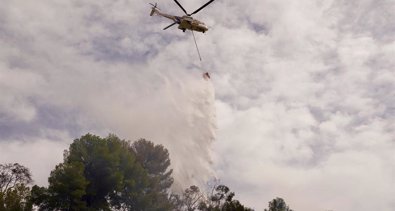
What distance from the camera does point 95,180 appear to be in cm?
5341

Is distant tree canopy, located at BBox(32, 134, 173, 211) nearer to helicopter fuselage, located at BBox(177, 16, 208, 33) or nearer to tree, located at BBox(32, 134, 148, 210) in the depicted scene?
tree, located at BBox(32, 134, 148, 210)

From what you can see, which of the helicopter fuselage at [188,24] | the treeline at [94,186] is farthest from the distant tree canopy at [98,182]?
the helicopter fuselage at [188,24]

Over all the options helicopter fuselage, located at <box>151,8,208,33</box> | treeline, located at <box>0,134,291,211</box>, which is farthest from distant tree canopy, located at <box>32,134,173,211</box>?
helicopter fuselage, located at <box>151,8,208,33</box>

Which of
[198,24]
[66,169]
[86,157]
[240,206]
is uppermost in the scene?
[198,24]

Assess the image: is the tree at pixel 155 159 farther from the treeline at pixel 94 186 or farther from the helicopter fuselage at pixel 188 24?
the helicopter fuselage at pixel 188 24

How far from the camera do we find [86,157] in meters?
54.1

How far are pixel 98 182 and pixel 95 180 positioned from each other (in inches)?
18.5

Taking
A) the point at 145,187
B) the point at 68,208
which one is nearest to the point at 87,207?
the point at 68,208

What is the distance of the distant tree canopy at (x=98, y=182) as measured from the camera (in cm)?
4750

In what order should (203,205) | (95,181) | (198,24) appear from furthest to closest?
(203,205) → (95,181) → (198,24)

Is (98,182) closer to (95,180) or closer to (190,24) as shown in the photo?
(95,180)

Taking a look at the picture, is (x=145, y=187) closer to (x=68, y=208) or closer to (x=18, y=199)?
(x=68, y=208)

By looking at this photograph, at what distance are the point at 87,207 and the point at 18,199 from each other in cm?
803

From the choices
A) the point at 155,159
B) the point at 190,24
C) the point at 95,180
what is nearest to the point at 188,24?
the point at 190,24
